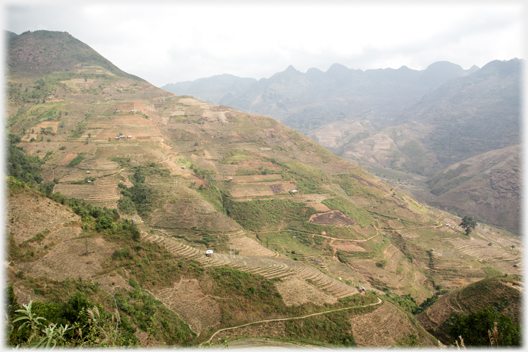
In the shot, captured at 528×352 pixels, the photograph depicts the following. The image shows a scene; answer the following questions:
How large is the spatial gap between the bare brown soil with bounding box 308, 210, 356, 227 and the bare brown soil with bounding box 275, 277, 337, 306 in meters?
23.2

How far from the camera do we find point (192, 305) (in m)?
24.8

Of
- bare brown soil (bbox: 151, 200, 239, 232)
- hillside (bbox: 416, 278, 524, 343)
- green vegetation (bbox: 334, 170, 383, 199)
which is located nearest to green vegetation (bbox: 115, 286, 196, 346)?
bare brown soil (bbox: 151, 200, 239, 232)

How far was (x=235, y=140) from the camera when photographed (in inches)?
2987

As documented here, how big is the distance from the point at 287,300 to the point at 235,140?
5453 centimetres

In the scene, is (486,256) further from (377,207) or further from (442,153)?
(442,153)

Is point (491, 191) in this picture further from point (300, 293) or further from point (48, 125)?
point (48, 125)

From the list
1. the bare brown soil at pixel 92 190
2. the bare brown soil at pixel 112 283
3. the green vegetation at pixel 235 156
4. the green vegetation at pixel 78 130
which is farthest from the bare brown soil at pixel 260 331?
the green vegetation at pixel 78 130

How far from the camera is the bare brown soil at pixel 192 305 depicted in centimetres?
2378

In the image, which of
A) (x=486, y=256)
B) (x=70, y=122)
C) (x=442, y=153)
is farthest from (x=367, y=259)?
(x=442, y=153)

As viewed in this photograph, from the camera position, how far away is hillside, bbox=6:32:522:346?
23156 millimetres

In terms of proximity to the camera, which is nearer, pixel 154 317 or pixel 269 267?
pixel 154 317

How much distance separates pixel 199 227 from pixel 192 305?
1717cm

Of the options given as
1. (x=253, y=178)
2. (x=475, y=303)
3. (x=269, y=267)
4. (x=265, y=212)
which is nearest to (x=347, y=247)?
(x=265, y=212)

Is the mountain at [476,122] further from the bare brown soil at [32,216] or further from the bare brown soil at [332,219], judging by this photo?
the bare brown soil at [32,216]
